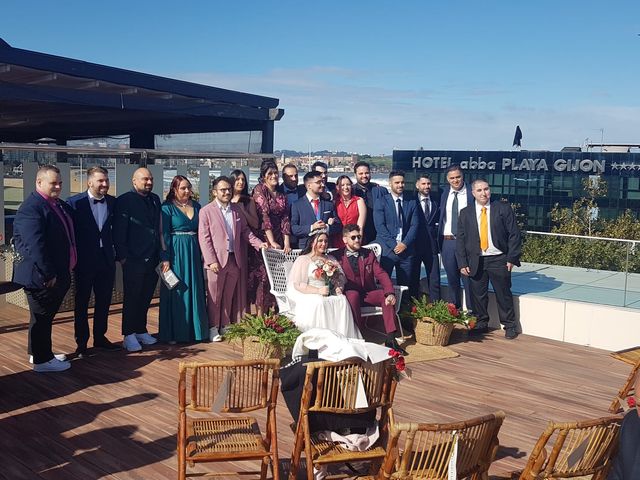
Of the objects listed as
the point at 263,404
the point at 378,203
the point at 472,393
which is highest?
the point at 378,203

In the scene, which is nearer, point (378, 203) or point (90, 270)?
point (90, 270)

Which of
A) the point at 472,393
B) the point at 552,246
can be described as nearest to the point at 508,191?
the point at 552,246

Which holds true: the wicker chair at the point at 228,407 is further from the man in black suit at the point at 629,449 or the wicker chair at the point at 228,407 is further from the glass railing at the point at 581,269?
the glass railing at the point at 581,269

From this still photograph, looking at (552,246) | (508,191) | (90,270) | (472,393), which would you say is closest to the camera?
(472,393)

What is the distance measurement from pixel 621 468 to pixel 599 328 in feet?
15.4

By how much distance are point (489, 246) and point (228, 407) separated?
447 centimetres

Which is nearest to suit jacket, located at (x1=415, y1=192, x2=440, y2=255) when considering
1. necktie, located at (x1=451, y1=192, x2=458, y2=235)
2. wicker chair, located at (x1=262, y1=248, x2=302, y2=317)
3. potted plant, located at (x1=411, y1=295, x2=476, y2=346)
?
necktie, located at (x1=451, y1=192, x2=458, y2=235)

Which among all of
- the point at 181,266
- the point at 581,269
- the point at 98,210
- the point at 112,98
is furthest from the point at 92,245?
the point at 581,269

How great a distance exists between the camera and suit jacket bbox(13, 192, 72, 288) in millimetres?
5164

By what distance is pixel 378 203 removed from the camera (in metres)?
7.42

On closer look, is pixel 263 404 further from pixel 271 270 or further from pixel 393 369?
pixel 271 270

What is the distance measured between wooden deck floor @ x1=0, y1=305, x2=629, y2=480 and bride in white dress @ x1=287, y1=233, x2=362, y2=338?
2.48ft

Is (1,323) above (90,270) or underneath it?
underneath

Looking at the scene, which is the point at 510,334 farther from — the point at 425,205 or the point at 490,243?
the point at 425,205
